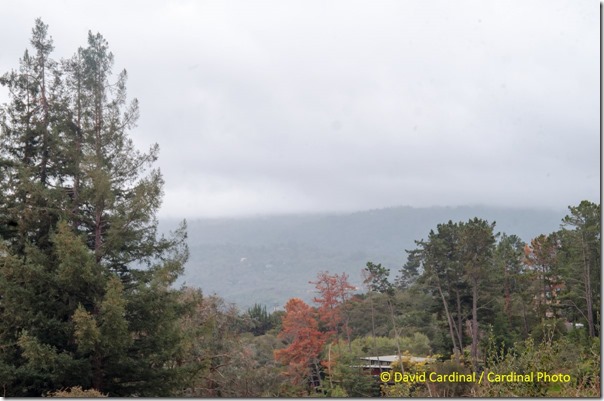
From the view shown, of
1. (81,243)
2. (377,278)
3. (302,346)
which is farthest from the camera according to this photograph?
(377,278)

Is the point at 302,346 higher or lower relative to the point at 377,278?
lower

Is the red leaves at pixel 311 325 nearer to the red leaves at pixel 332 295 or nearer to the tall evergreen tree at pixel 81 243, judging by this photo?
the red leaves at pixel 332 295

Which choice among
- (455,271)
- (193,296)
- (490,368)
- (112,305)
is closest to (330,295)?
(455,271)

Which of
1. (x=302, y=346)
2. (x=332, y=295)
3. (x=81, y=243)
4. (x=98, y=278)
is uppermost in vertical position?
(x=81, y=243)

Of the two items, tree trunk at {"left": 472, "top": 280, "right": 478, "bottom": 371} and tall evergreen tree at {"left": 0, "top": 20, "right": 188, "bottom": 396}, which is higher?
tall evergreen tree at {"left": 0, "top": 20, "right": 188, "bottom": 396}

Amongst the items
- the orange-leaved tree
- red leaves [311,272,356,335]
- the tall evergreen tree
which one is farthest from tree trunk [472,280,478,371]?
the tall evergreen tree

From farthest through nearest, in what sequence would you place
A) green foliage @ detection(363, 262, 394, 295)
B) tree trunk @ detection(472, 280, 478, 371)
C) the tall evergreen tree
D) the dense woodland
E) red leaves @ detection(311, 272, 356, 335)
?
green foliage @ detection(363, 262, 394, 295) < red leaves @ detection(311, 272, 356, 335) < tree trunk @ detection(472, 280, 478, 371) < the tall evergreen tree < the dense woodland

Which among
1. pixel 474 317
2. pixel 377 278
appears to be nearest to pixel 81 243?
pixel 474 317

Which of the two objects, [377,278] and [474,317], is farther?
[377,278]

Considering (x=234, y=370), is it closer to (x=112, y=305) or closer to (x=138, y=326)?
(x=138, y=326)

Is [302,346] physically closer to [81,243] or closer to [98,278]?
[98,278]

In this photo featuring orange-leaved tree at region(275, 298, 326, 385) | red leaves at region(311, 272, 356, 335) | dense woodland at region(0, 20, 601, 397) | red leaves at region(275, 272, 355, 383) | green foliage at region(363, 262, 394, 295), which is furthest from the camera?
green foliage at region(363, 262, 394, 295)

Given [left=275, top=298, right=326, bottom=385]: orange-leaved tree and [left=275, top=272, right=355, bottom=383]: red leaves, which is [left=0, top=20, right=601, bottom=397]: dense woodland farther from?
[left=275, top=272, right=355, bottom=383]: red leaves

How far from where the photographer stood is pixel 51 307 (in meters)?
10.8
